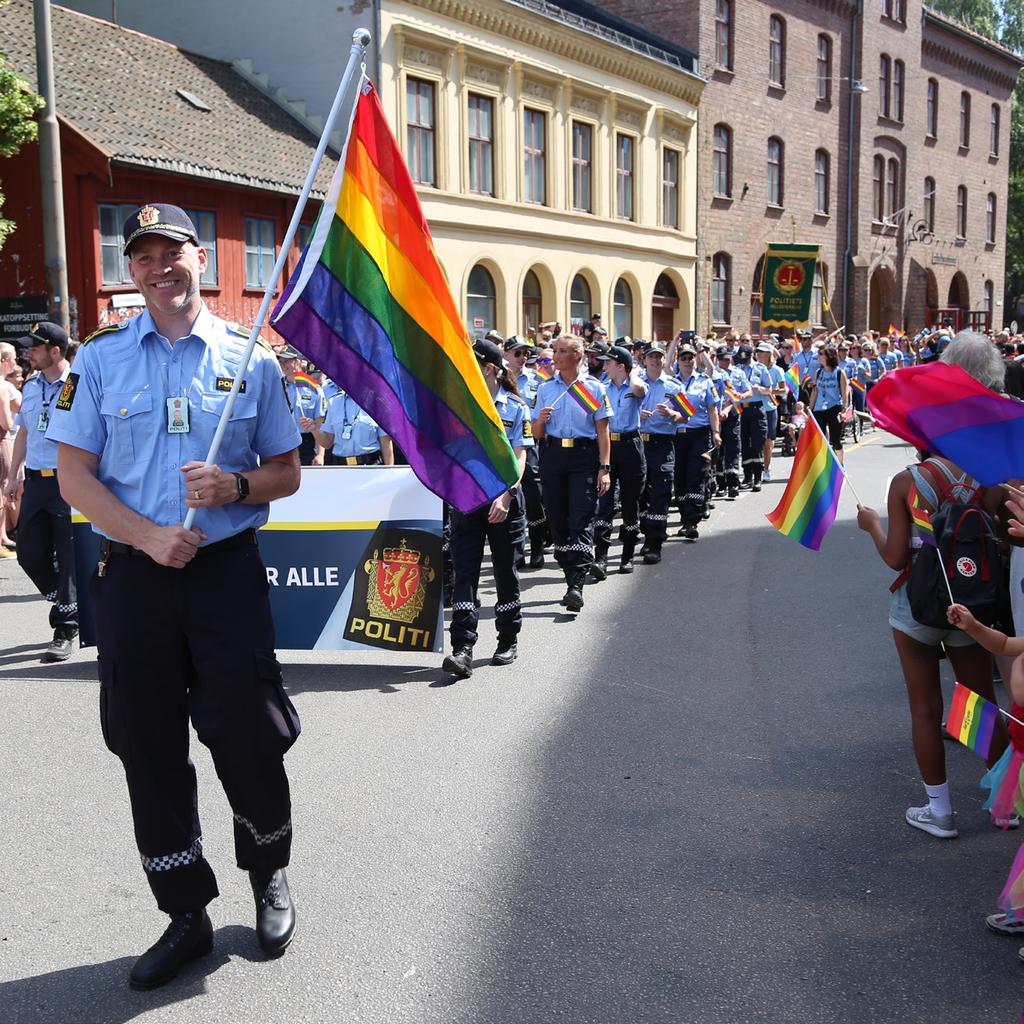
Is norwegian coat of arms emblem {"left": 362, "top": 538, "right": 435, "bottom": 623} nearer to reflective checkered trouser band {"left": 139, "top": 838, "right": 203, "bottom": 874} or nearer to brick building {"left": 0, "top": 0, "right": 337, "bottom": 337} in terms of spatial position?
reflective checkered trouser band {"left": 139, "top": 838, "right": 203, "bottom": 874}

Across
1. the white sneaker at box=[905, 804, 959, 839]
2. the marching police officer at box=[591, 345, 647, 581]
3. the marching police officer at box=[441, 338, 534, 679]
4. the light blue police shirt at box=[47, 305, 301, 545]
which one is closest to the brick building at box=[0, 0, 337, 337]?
the marching police officer at box=[591, 345, 647, 581]

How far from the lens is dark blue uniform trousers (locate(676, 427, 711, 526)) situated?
1332 centimetres

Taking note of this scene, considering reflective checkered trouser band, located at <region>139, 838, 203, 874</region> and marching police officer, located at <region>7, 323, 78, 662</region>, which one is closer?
reflective checkered trouser band, located at <region>139, 838, 203, 874</region>

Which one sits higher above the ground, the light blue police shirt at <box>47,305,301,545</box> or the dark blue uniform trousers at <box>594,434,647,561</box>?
the light blue police shirt at <box>47,305,301,545</box>

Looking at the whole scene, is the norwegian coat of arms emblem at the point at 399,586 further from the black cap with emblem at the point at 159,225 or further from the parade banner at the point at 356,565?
the black cap with emblem at the point at 159,225

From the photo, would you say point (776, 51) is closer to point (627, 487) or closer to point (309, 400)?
point (309, 400)

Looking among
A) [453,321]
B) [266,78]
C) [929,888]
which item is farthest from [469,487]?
[266,78]

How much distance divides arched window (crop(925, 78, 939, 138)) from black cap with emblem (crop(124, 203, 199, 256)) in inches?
2074

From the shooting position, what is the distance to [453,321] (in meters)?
5.25

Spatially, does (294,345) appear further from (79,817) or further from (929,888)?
(929,888)

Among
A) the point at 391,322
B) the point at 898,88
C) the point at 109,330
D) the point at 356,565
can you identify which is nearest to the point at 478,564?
the point at 356,565

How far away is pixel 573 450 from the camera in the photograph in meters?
10.1

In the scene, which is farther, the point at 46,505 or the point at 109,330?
the point at 46,505

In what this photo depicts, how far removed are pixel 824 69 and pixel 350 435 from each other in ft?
127
